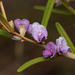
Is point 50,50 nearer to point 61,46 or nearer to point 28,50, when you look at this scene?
point 61,46

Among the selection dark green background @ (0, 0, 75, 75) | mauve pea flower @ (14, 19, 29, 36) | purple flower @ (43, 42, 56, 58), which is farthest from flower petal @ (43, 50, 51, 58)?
dark green background @ (0, 0, 75, 75)

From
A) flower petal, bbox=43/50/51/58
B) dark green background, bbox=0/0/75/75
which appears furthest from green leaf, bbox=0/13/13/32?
dark green background, bbox=0/0/75/75

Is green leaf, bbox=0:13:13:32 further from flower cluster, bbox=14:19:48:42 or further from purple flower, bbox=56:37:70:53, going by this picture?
purple flower, bbox=56:37:70:53

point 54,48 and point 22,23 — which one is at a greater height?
point 22,23

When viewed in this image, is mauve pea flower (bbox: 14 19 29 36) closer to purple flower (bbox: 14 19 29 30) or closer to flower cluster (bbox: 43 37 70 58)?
purple flower (bbox: 14 19 29 30)

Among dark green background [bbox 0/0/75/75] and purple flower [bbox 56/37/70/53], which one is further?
dark green background [bbox 0/0/75/75]

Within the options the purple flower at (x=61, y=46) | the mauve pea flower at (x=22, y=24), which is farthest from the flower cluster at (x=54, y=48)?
the mauve pea flower at (x=22, y=24)

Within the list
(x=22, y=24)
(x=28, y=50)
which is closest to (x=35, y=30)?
(x=22, y=24)

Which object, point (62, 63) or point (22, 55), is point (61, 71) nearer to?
point (62, 63)

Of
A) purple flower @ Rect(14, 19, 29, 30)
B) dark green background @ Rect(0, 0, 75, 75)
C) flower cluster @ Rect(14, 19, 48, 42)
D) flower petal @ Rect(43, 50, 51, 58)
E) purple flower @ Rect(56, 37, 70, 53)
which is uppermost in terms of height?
purple flower @ Rect(14, 19, 29, 30)

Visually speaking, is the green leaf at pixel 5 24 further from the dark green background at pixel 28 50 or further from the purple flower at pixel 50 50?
the dark green background at pixel 28 50

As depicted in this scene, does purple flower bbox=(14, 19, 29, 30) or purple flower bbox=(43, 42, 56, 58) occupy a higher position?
purple flower bbox=(14, 19, 29, 30)
